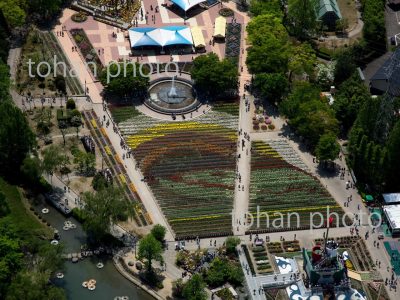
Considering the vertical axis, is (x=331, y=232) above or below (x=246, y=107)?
below

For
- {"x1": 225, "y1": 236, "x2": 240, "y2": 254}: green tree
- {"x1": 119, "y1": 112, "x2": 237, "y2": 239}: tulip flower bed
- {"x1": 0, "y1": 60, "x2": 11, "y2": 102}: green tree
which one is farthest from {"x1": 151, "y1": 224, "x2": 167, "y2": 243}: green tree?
{"x1": 0, "y1": 60, "x2": 11, "y2": 102}: green tree

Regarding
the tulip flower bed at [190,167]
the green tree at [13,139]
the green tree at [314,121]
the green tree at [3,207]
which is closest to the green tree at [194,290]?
the tulip flower bed at [190,167]

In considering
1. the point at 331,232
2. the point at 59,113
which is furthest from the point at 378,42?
the point at 59,113

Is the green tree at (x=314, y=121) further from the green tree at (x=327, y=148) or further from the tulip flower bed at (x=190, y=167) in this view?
the tulip flower bed at (x=190, y=167)

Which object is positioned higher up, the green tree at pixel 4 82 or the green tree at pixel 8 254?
the green tree at pixel 4 82

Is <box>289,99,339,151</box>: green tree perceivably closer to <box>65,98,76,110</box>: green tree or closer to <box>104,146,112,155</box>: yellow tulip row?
<box>104,146,112,155</box>: yellow tulip row

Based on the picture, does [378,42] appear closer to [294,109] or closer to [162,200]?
[294,109]

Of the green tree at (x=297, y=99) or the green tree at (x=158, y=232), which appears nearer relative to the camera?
the green tree at (x=158, y=232)
